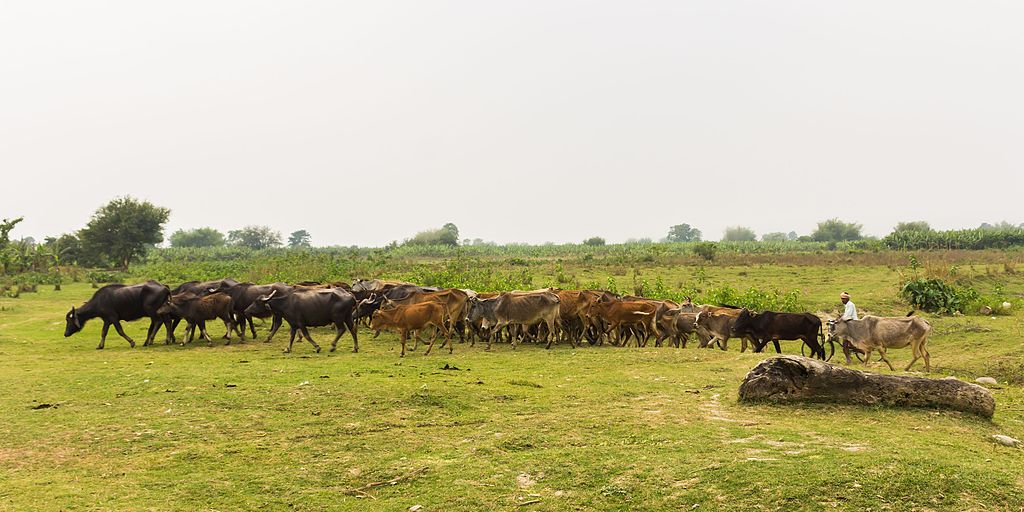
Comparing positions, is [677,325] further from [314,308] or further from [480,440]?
[480,440]

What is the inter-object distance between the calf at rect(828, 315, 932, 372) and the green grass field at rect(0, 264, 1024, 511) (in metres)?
0.64

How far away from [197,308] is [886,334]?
17662 millimetres

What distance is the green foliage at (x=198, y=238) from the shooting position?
123062 millimetres

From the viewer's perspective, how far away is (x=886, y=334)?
48.2ft

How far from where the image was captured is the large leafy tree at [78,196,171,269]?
2051 inches

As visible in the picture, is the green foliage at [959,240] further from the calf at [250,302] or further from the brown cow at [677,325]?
the calf at [250,302]

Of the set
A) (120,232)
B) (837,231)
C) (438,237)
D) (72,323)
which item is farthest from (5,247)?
(837,231)

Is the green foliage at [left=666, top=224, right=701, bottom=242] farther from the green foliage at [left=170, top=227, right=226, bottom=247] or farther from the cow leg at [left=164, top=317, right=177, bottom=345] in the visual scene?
the cow leg at [left=164, top=317, right=177, bottom=345]

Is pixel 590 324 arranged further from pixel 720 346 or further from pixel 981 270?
pixel 981 270

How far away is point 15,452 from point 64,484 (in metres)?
1.86

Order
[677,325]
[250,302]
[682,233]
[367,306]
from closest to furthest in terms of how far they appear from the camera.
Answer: [677,325] < [367,306] < [250,302] < [682,233]

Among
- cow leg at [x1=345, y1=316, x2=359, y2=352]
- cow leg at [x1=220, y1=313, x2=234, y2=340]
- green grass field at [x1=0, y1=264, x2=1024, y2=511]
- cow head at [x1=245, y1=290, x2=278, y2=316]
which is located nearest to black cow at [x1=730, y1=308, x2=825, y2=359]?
green grass field at [x1=0, y1=264, x2=1024, y2=511]

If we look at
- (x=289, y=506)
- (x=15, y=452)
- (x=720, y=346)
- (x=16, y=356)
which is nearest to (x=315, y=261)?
(x=16, y=356)

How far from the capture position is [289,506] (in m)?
7.05
